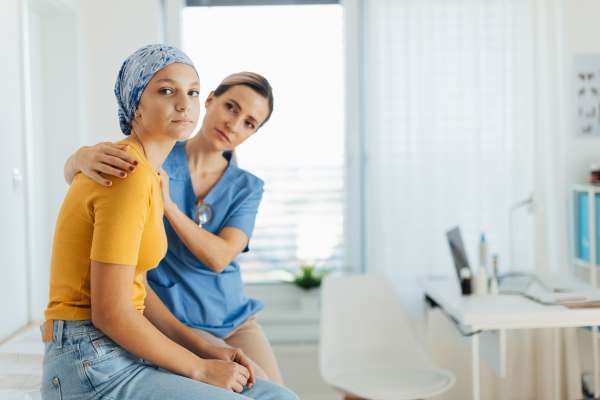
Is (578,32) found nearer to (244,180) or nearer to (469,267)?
(469,267)

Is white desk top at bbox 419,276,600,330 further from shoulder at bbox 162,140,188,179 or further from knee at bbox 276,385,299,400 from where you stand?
shoulder at bbox 162,140,188,179

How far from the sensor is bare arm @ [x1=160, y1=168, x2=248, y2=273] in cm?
121

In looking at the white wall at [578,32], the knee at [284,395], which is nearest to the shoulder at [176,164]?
the knee at [284,395]

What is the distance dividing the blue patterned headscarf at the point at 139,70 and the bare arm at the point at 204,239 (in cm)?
21

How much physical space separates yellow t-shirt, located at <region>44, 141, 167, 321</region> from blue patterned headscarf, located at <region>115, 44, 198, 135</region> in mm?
128

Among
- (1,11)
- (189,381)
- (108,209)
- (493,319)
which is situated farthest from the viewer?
(493,319)

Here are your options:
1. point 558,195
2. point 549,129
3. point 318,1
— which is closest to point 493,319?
point 558,195

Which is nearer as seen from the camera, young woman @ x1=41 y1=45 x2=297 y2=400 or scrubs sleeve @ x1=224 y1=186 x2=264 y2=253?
young woman @ x1=41 y1=45 x2=297 y2=400

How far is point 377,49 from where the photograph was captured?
2.65m

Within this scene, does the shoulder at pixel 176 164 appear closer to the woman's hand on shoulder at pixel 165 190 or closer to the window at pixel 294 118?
the woman's hand on shoulder at pixel 165 190

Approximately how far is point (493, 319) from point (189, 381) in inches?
52.4

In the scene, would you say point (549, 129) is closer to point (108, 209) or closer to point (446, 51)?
point (446, 51)

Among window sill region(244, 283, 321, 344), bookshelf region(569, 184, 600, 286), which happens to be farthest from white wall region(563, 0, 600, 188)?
window sill region(244, 283, 321, 344)

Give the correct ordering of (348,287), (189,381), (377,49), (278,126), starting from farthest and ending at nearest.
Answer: (278,126), (377,49), (348,287), (189,381)
